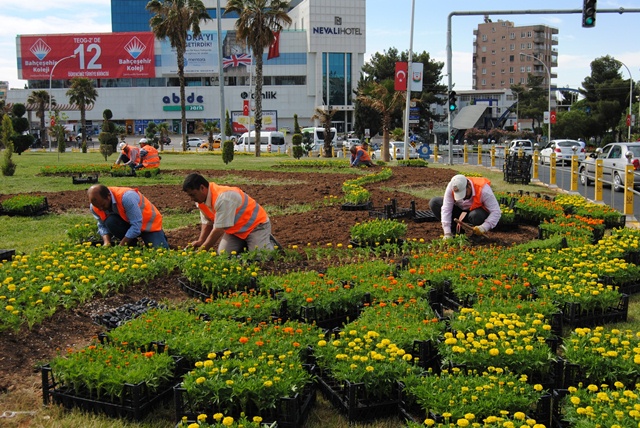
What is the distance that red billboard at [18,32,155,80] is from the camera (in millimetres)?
82125

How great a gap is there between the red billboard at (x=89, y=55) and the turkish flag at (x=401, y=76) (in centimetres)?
5559

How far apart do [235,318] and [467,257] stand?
328cm

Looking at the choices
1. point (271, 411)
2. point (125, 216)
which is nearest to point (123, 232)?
point (125, 216)

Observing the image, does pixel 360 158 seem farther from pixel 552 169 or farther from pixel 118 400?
pixel 118 400

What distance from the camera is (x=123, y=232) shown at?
8.79 m

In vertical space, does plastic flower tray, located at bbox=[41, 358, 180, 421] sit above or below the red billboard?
below

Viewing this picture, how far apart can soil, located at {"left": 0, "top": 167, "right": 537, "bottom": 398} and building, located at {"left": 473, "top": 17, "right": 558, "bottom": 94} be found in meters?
104

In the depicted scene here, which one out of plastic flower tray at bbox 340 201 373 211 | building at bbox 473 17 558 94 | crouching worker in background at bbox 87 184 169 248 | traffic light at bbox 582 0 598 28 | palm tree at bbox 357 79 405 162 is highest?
building at bbox 473 17 558 94

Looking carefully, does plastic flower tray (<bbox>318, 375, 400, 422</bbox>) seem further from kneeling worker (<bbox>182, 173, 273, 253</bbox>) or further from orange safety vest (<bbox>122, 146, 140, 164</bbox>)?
orange safety vest (<bbox>122, 146, 140, 164</bbox>)

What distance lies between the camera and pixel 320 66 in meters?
87.5

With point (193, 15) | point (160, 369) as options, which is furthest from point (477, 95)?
point (160, 369)

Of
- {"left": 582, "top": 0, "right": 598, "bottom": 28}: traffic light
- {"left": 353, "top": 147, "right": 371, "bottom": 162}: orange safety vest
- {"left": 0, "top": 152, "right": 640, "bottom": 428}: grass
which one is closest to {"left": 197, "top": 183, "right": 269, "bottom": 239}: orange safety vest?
{"left": 0, "top": 152, "right": 640, "bottom": 428}: grass

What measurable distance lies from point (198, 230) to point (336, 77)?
79.2 m

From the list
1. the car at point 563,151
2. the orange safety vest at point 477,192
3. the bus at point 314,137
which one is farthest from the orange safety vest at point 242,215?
the bus at point 314,137
